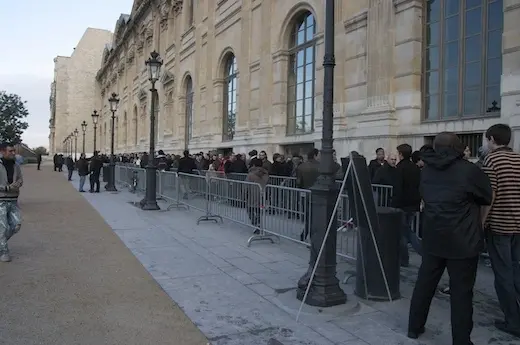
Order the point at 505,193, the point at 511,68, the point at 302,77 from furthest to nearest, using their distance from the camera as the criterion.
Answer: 1. the point at 302,77
2. the point at 511,68
3. the point at 505,193

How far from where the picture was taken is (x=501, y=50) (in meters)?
9.75

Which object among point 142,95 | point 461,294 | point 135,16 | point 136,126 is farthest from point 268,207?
point 136,126

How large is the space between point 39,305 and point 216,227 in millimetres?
5715

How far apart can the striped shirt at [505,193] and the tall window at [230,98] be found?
18.7 metres

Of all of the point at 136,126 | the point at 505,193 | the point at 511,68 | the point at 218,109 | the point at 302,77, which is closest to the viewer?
the point at 505,193

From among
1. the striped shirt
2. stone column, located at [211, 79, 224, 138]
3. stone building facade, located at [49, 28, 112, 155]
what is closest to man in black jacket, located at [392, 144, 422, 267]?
the striped shirt

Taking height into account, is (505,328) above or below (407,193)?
below

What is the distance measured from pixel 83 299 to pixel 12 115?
83.6 metres

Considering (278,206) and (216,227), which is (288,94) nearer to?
(216,227)

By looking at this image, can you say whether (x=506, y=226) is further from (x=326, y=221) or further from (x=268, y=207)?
(x=268, y=207)

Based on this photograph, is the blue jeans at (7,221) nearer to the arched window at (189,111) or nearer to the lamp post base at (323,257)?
the lamp post base at (323,257)

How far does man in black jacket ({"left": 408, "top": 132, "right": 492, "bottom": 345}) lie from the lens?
389cm

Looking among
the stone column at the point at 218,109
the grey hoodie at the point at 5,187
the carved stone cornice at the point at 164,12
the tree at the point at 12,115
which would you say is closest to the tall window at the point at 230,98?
the stone column at the point at 218,109

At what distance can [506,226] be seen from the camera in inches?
173
